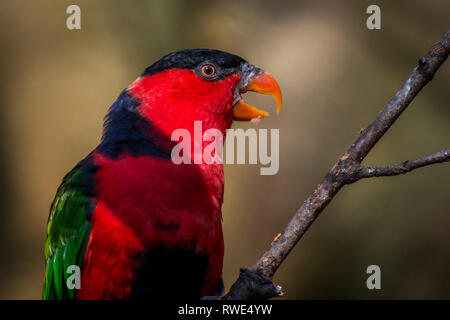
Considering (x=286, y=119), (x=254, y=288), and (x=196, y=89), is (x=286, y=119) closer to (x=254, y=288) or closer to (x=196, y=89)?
(x=196, y=89)

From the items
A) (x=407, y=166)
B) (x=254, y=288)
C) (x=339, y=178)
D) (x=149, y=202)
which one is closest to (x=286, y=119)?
(x=149, y=202)

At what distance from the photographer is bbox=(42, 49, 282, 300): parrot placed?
2.91 meters

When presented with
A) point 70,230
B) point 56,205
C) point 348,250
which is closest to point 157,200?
point 70,230

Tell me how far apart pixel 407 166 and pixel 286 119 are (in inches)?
161

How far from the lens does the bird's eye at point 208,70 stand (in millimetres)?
3545

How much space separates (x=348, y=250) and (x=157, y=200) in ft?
14.1

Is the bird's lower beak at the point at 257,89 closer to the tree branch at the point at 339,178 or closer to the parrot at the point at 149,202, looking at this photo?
the parrot at the point at 149,202

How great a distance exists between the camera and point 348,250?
662 cm

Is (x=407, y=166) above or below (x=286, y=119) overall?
below

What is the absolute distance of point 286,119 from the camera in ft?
21.3

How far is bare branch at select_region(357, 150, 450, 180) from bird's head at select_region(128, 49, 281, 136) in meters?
1.26

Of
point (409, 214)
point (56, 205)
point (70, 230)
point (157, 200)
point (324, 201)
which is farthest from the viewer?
point (409, 214)
